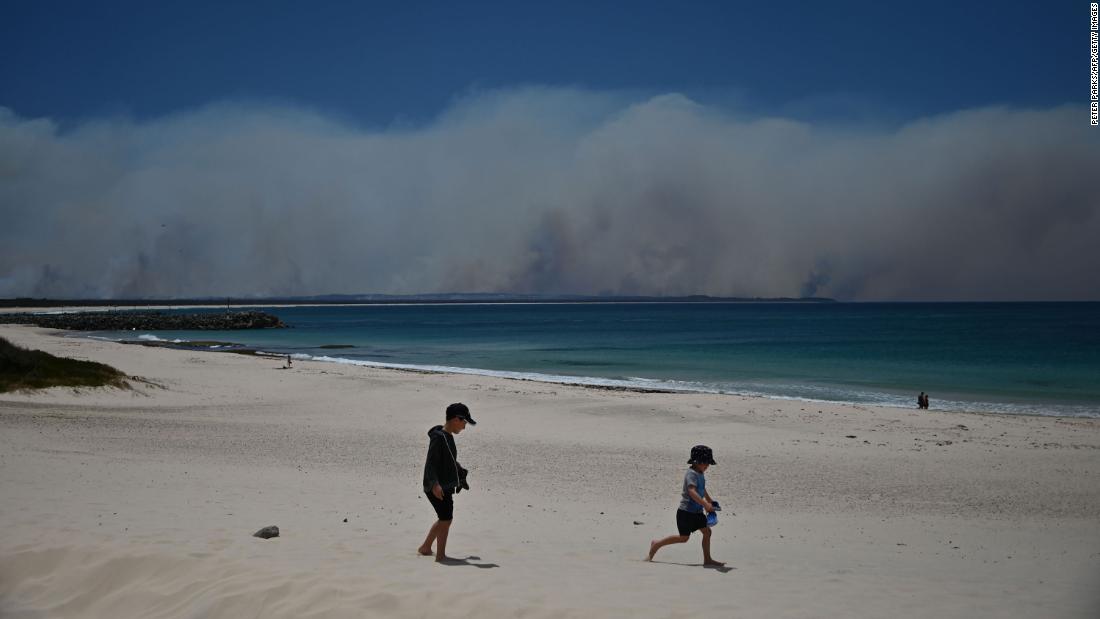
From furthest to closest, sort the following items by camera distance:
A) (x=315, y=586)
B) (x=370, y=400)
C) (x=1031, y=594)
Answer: (x=370, y=400) → (x=1031, y=594) → (x=315, y=586)

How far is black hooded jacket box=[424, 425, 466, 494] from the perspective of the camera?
23.5 ft

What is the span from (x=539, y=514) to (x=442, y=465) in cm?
382

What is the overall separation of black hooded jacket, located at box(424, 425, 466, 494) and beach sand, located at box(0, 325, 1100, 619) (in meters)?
0.81

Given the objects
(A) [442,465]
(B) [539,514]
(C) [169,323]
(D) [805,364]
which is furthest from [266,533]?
(C) [169,323]

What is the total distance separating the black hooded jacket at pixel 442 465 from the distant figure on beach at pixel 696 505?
7.96 feet

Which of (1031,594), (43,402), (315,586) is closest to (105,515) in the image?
(315,586)

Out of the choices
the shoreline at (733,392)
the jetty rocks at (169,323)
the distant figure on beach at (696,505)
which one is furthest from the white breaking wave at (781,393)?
the jetty rocks at (169,323)

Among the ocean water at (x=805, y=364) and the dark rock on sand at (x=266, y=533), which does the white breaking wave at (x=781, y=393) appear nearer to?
the ocean water at (x=805, y=364)

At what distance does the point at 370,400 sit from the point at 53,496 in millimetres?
16119

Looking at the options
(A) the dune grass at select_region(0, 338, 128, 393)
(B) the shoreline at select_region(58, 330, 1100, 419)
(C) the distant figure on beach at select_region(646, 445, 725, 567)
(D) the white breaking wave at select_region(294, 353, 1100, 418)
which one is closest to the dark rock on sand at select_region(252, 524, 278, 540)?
(C) the distant figure on beach at select_region(646, 445, 725, 567)

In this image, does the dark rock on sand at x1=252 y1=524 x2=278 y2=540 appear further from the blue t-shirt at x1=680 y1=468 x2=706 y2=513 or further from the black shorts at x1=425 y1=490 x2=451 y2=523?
the blue t-shirt at x1=680 y1=468 x2=706 y2=513

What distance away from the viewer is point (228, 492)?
1070 centimetres

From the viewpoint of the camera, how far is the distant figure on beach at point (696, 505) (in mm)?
7836

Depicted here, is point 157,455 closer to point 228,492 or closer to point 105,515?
point 228,492
